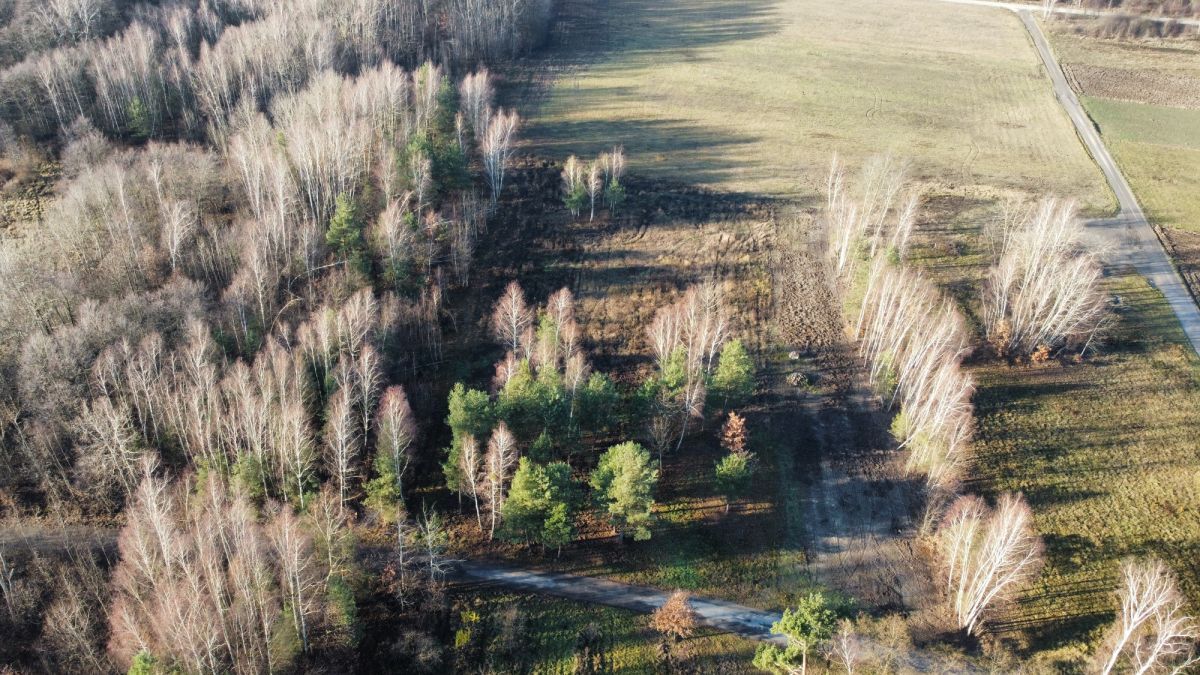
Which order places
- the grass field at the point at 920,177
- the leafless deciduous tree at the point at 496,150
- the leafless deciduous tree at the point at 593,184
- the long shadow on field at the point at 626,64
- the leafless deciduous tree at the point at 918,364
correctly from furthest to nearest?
the long shadow on field at the point at 626,64 → the leafless deciduous tree at the point at 496,150 → the leafless deciduous tree at the point at 593,184 → the leafless deciduous tree at the point at 918,364 → the grass field at the point at 920,177

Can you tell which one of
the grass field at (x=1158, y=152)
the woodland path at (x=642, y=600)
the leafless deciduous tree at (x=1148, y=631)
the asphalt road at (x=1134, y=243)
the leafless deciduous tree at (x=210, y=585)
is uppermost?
the grass field at (x=1158, y=152)

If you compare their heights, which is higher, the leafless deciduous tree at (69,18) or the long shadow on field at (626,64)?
the leafless deciduous tree at (69,18)

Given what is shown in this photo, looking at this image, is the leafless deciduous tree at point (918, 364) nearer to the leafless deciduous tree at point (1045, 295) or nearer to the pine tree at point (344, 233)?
the leafless deciduous tree at point (1045, 295)

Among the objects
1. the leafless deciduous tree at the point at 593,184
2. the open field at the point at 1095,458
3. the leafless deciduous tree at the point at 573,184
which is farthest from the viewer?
the leafless deciduous tree at the point at 573,184

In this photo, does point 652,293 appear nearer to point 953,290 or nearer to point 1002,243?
point 953,290

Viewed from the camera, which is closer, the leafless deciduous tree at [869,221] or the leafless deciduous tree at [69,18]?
the leafless deciduous tree at [869,221]

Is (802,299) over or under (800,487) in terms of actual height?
over

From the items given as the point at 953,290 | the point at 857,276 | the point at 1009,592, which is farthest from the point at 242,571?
the point at 953,290

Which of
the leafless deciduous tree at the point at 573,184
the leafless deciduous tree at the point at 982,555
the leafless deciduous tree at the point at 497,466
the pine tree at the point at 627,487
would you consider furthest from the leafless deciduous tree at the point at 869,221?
the leafless deciduous tree at the point at 497,466
